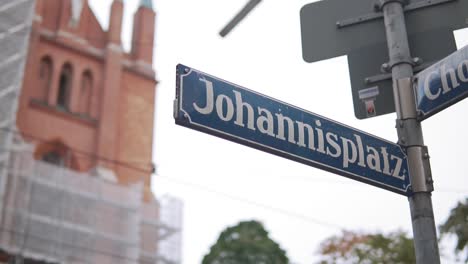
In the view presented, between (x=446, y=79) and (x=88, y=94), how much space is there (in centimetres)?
3176

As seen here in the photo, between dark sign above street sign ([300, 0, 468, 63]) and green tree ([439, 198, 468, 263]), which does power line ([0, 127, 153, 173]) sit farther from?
dark sign above street sign ([300, 0, 468, 63])

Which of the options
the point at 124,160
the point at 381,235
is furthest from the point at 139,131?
the point at 381,235

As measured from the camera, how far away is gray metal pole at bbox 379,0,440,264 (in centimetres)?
348

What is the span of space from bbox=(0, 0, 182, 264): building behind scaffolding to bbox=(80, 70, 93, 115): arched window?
1.8 inches

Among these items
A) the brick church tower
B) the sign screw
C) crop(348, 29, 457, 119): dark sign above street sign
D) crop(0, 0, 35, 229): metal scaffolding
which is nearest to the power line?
the brick church tower

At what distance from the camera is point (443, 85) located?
12.4ft

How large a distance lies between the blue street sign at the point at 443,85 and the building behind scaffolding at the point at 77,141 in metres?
25.8

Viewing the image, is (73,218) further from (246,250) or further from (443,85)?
(443,85)

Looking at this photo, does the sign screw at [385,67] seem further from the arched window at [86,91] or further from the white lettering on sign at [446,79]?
the arched window at [86,91]

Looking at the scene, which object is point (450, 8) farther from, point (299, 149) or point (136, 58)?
point (136, 58)

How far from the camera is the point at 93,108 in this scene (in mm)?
34125

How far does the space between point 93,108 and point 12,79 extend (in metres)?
4.47

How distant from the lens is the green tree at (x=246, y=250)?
154ft

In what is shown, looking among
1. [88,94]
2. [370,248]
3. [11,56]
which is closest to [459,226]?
[370,248]
